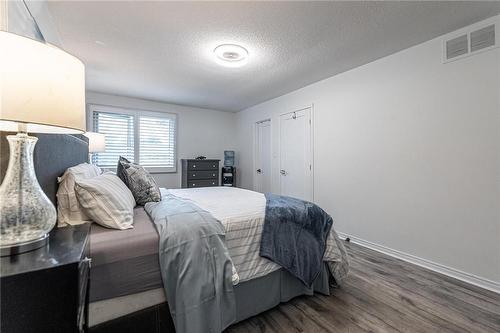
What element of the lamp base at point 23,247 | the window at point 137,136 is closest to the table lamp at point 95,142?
the window at point 137,136

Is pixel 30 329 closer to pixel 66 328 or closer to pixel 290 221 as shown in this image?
pixel 66 328

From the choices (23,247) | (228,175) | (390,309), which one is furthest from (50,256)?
(228,175)

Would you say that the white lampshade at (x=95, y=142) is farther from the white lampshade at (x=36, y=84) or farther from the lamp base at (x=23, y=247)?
the white lampshade at (x=36, y=84)

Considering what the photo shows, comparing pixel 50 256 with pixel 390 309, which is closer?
pixel 50 256

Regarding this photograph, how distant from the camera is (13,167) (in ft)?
2.59

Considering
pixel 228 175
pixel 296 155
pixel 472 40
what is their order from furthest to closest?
pixel 228 175 < pixel 296 155 < pixel 472 40

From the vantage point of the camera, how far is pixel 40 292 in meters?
0.66

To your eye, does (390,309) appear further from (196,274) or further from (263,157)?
(263,157)

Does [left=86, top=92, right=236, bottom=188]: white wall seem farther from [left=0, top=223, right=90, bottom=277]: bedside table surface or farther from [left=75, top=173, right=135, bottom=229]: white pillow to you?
[left=0, top=223, right=90, bottom=277]: bedside table surface

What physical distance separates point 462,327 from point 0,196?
8.70 feet

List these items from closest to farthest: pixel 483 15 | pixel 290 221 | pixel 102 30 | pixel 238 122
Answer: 1. pixel 290 221
2. pixel 483 15
3. pixel 102 30
4. pixel 238 122

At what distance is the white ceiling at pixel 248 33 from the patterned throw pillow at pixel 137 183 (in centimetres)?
139

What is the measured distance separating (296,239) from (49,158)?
1.72 metres

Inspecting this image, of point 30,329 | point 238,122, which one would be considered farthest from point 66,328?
point 238,122
